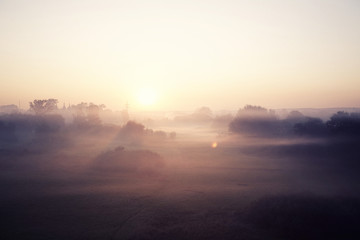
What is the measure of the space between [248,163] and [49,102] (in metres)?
79.7

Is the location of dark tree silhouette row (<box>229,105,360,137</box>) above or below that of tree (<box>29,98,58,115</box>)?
below

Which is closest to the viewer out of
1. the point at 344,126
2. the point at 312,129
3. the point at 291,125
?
the point at 344,126

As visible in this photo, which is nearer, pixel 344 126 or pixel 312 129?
pixel 344 126

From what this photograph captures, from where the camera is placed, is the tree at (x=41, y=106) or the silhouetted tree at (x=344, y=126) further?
the tree at (x=41, y=106)

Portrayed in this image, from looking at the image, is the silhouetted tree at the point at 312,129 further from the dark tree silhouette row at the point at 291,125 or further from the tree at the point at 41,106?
the tree at the point at 41,106

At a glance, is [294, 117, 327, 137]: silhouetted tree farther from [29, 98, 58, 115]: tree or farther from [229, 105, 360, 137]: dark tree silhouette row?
[29, 98, 58, 115]: tree

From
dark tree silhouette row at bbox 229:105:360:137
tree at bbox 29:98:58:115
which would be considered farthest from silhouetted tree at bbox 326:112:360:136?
tree at bbox 29:98:58:115

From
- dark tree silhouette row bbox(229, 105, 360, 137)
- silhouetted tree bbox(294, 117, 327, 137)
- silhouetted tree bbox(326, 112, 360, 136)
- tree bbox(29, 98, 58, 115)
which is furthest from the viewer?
tree bbox(29, 98, 58, 115)

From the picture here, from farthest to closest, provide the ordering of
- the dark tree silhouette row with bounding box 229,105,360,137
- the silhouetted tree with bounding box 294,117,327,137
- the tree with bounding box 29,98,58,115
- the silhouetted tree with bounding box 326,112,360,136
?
the tree with bounding box 29,98,58,115, the silhouetted tree with bounding box 294,117,327,137, the dark tree silhouette row with bounding box 229,105,360,137, the silhouetted tree with bounding box 326,112,360,136

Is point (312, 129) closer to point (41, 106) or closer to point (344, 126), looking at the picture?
point (344, 126)

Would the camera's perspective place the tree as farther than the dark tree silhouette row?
Yes

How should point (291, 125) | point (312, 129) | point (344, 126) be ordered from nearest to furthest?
point (344, 126)
point (312, 129)
point (291, 125)

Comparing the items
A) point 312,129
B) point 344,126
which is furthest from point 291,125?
point 344,126

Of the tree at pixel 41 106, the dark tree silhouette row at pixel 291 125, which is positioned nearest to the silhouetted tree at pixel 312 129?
the dark tree silhouette row at pixel 291 125
